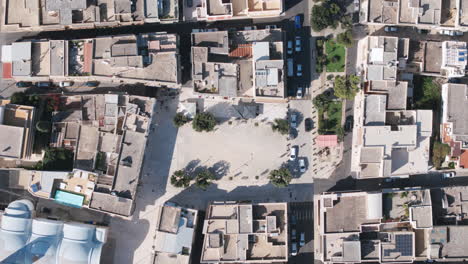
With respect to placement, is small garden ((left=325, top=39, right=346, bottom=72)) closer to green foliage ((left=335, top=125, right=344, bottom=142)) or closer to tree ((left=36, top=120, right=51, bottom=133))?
green foliage ((left=335, top=125, right=344, bottom=142))

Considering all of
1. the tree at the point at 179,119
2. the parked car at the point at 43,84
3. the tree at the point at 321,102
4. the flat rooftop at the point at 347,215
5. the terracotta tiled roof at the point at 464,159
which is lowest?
the flat rooftop at the point at 347,215

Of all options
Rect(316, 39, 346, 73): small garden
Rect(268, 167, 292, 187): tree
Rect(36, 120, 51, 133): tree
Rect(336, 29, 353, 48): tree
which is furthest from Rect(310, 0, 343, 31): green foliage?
Rect(36, 120, 51, 133): tree

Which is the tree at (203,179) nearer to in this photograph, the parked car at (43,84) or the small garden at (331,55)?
the small garden at (331,55)

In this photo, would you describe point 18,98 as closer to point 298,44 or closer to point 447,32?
point 298,44

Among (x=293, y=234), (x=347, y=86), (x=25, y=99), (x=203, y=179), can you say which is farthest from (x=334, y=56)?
(x=25, y=99)

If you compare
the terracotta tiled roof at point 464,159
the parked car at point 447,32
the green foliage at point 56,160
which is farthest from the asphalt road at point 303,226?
the green foliage at point 56,160

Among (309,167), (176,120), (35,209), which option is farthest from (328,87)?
(35,209)

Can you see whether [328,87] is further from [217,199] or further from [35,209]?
[35,209]
